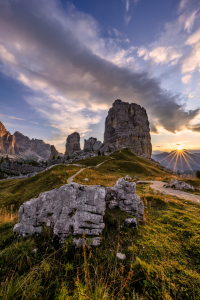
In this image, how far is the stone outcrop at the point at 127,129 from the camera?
144 m

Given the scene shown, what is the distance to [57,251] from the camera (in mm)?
5387

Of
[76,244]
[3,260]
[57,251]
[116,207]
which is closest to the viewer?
[3,260]

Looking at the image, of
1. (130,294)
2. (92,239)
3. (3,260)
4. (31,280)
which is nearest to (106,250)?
(92,239)

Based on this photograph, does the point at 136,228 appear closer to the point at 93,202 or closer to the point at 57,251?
the point at 93,202

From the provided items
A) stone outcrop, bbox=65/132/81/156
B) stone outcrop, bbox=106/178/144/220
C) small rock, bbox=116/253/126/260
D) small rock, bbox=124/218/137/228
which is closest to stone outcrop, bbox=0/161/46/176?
stone outcrop, bbox=65/132/81/156

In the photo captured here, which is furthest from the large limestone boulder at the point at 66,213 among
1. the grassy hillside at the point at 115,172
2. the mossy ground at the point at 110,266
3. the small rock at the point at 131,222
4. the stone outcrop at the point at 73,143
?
the stone outcrop at the point at 73,143

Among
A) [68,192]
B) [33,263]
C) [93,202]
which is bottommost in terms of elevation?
[33,263]

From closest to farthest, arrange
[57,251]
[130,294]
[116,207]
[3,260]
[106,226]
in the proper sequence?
[130,294] → [3,260] → [57,251] → [106,226] → [116,207]

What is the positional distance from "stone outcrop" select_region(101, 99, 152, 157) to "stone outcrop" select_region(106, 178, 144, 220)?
124 m

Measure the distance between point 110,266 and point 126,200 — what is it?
5038 millimetres

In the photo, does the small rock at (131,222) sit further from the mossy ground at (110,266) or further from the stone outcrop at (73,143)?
the stone outcrop at (73,143)

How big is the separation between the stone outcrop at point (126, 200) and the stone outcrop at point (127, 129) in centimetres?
12415

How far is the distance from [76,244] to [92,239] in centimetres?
85

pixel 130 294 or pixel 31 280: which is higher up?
pixel 31 280
